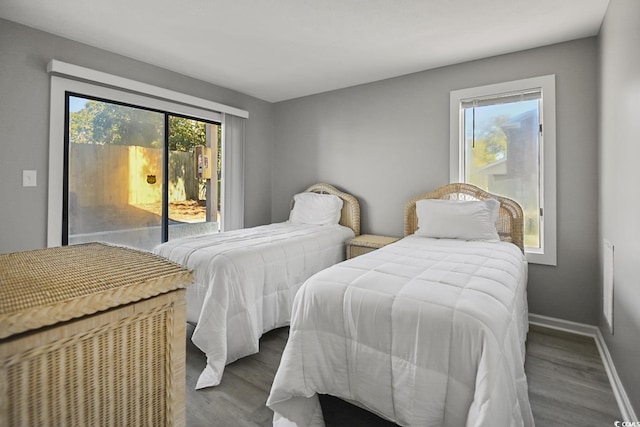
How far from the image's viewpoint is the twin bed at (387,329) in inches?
49.9

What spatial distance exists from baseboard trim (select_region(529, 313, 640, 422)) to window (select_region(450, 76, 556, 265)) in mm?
522

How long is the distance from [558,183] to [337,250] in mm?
2102

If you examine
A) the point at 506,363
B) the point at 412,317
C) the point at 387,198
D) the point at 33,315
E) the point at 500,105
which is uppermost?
the point at 500,105

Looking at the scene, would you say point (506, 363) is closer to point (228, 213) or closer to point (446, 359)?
point (446, 359)

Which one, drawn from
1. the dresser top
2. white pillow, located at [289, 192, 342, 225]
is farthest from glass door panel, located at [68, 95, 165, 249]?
the dresser top

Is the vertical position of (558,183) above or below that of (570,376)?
above

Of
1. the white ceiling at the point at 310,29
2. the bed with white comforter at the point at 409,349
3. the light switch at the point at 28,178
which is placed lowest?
the bed with white comforter at the point at 409,349

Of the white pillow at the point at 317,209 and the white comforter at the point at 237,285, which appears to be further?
the white pillow at the point at 317,209

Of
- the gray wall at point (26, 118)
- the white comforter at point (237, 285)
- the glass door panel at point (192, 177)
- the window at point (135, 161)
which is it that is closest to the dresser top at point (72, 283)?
the white comforter at point (237, 285)

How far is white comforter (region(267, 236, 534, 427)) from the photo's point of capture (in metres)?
1.24

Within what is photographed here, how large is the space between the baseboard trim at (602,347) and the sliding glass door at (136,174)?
361 cm

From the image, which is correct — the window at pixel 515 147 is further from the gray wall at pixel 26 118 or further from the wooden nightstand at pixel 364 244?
the gray wall at pixel 26 118

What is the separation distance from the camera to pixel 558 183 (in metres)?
2.83

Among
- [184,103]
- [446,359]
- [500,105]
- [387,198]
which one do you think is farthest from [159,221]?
[500,105]
